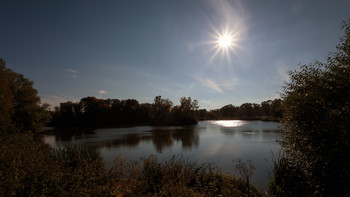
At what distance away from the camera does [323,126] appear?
Result: 3.92m

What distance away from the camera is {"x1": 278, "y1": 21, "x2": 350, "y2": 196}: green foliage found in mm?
3299

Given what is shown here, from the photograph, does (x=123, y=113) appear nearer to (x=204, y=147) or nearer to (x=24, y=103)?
(x=24, y=103)

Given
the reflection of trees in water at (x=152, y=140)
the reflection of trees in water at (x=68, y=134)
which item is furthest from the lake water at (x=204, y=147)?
the reflection of trees in water at (x=68, y=134)

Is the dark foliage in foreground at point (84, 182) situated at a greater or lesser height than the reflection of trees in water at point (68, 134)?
greater

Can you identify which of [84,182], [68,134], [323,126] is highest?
[323,126]

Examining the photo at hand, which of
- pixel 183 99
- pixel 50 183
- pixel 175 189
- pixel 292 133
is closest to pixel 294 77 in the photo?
pixel 292 133

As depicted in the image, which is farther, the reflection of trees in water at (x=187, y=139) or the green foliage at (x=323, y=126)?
the reflection of trees in water at (x=187, y=139)

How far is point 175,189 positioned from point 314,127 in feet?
13.1

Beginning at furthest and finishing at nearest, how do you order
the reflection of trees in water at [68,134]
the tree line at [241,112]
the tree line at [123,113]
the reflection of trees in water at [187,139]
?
the tree line at [241,112] < the tree line at [123,113] < the reflection of trees in water at [68,134] < the reflection of trees in water at [187,139]

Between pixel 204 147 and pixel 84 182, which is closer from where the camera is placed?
A: pixel 84 182

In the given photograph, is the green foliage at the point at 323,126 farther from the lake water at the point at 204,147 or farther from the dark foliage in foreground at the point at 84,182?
the dark foliage in foreground at the point at 84,182

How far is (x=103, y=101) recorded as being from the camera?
75.5 meters

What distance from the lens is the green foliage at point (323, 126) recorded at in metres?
3.30

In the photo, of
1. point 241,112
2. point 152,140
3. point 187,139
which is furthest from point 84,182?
point 241,112
